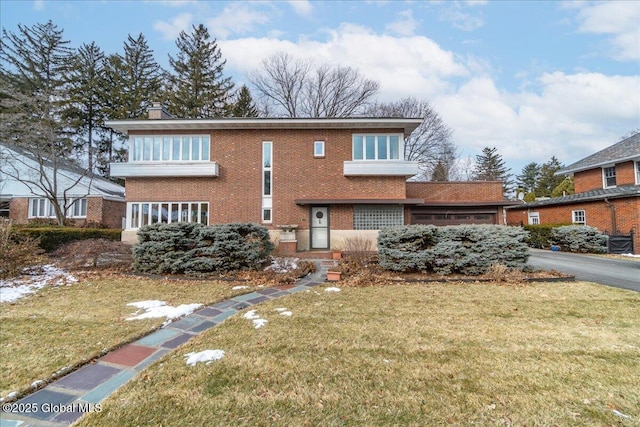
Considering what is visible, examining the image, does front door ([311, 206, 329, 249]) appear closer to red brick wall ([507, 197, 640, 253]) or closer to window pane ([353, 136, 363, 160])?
window pane ([353, 136, 363, 160])

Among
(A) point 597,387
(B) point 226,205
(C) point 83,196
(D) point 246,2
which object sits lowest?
(A) point 597,387

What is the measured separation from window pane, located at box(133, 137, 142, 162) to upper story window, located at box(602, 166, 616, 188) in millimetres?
29693

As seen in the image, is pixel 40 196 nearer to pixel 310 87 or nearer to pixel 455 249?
pixel 310 87

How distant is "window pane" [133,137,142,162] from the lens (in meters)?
14.2

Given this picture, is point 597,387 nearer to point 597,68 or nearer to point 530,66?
point 530,66

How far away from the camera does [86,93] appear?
2644cm

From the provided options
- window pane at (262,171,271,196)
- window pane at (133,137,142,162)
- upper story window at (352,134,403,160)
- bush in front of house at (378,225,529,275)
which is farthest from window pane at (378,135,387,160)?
window pane at (133,137,142,162)

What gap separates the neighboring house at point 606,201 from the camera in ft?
48.3

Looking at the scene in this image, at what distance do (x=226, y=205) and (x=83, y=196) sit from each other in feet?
43.1

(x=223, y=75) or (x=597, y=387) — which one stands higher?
(x=223, y=75)

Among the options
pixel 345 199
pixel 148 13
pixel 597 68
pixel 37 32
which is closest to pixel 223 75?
pixel 37 32

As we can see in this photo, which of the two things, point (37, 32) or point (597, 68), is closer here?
point (597, 68)

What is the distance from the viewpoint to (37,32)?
83.2 feet

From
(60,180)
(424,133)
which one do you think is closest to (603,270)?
(424,133)
